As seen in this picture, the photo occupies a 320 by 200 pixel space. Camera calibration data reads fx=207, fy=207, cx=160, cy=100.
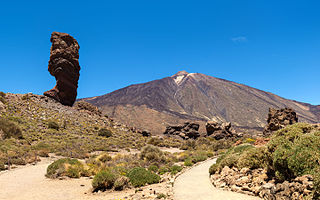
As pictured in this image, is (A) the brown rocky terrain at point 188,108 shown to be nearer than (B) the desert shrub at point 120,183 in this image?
No

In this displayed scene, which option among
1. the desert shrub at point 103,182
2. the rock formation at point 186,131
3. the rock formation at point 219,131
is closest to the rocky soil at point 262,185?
the desert shrub at point 103,182

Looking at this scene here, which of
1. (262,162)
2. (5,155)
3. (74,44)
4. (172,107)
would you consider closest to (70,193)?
(262,162)

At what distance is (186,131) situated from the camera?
181 ft

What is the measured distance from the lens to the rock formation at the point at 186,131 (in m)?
53.1

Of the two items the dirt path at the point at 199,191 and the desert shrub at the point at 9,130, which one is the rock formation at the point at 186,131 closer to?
the desert shrub at the point at 9,130

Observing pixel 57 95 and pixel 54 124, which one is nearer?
pixel 54 124

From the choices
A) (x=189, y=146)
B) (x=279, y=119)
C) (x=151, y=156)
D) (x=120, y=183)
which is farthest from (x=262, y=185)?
(x=279, y=119)

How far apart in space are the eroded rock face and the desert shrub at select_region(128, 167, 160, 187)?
120 ft

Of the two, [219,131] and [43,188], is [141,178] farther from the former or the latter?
[219,131]

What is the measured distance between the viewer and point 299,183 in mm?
6887

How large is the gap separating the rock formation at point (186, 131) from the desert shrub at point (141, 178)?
135 feet

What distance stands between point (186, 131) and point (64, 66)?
33261mm

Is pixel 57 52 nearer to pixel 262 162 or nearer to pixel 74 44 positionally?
pixel 74 44

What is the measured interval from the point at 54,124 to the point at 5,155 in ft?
54.5
